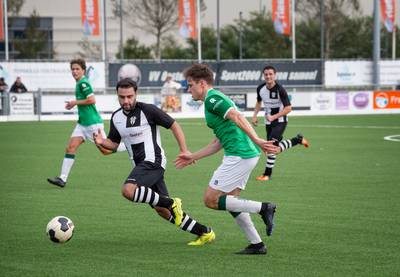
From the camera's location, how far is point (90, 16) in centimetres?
4594

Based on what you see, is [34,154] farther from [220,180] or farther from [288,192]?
[220,180]

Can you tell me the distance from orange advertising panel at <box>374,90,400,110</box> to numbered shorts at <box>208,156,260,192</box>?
111 feet

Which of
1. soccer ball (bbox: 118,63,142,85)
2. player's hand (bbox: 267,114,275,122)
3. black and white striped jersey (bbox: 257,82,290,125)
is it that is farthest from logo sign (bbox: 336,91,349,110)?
player's hand (bbox: 267,114,275,122)

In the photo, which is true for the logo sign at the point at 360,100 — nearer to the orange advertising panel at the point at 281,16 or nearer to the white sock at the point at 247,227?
the orange advertising panel at the point at 281,16

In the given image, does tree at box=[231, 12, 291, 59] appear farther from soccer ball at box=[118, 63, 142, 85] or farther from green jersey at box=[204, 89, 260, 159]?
green jersey at box=[204, 89, 260, 159]

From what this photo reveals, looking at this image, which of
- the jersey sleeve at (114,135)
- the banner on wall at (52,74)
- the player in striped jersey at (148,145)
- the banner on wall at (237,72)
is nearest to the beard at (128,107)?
the player in striped jersey at (148,145)

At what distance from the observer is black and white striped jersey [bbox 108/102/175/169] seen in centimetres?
914

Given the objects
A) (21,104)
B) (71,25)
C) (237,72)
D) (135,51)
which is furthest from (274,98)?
(71,25)

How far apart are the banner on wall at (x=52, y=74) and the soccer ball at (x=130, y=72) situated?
1.16 metres

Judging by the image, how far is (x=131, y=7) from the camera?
68188 millimetres

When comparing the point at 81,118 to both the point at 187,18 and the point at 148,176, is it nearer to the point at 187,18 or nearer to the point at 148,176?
A: the point at 148,176

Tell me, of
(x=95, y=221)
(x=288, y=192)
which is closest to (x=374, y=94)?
(x=288, y=192)

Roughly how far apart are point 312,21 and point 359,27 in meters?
4.53

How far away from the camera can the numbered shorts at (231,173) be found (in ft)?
27.5
